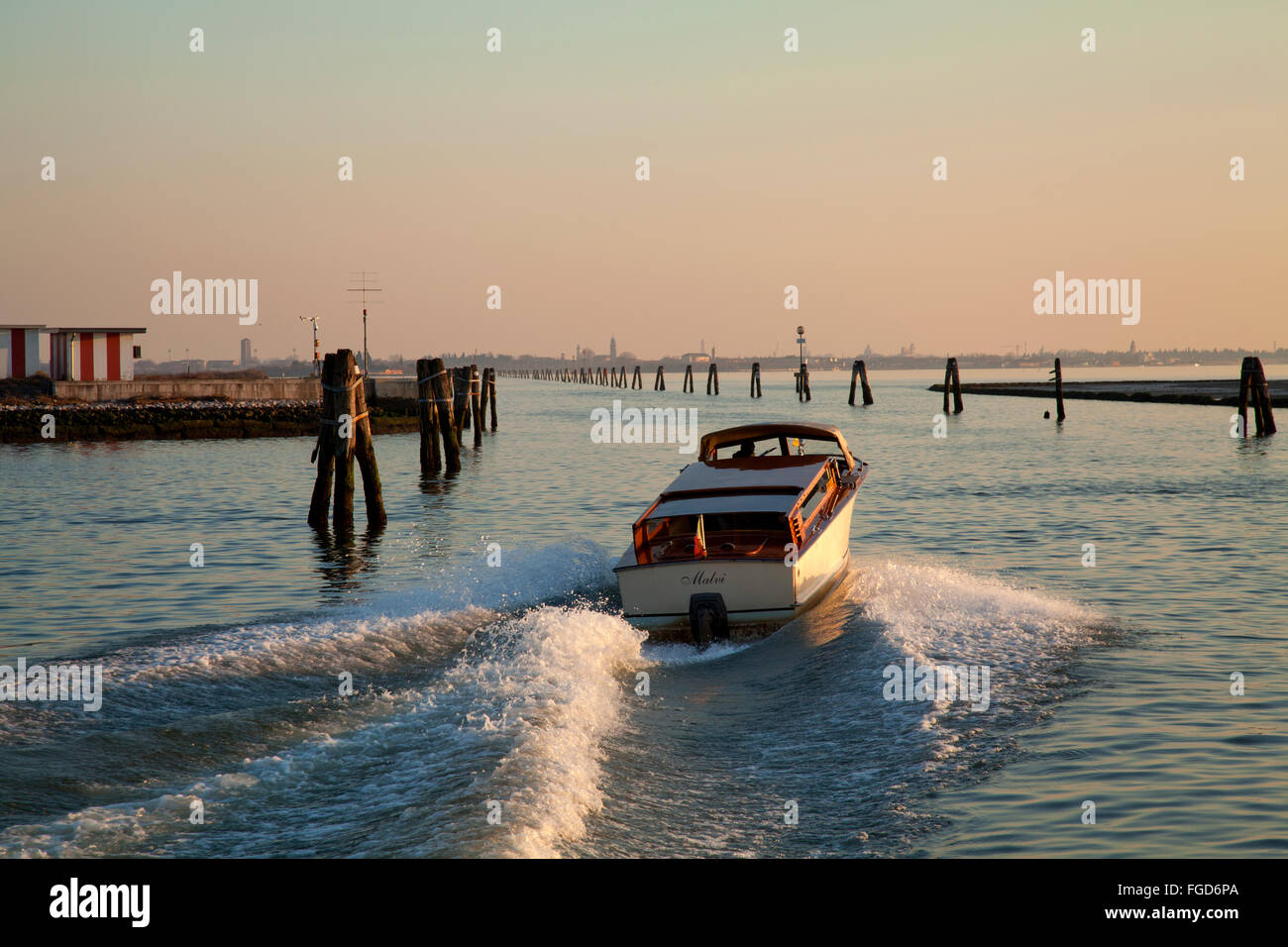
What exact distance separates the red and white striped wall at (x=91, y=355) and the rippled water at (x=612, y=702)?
41986 mm

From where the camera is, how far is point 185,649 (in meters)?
10.3

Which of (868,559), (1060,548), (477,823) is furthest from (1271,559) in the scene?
(477,823)

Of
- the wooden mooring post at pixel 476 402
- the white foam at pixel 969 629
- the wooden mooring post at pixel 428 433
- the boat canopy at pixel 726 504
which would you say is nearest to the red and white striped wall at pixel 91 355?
the wooden mooring post at pixel 476 402

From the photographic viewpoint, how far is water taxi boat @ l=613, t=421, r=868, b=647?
11547mm

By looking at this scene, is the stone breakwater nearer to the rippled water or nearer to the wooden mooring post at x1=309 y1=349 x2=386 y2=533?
Answer: the rippled water

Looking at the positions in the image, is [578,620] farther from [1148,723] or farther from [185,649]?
[1148,723]

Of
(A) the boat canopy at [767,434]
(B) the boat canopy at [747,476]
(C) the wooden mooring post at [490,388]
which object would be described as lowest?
(B) the boat canopy at [747,476]

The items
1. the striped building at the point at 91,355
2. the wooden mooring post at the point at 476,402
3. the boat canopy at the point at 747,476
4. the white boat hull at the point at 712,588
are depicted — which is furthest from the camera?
the striped building at the point at 91,355

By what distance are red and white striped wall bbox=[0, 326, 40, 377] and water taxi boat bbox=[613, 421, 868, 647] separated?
5608 cm

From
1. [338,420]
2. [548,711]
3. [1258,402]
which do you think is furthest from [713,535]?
[1258,402]

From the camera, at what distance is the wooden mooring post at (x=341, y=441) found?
19.3m

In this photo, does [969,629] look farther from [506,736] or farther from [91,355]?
[91,355]

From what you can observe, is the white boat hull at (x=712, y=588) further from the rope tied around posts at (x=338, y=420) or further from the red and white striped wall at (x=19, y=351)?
the red and white striped wall at (x=19, y=351)

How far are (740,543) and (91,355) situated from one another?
54.8 m
